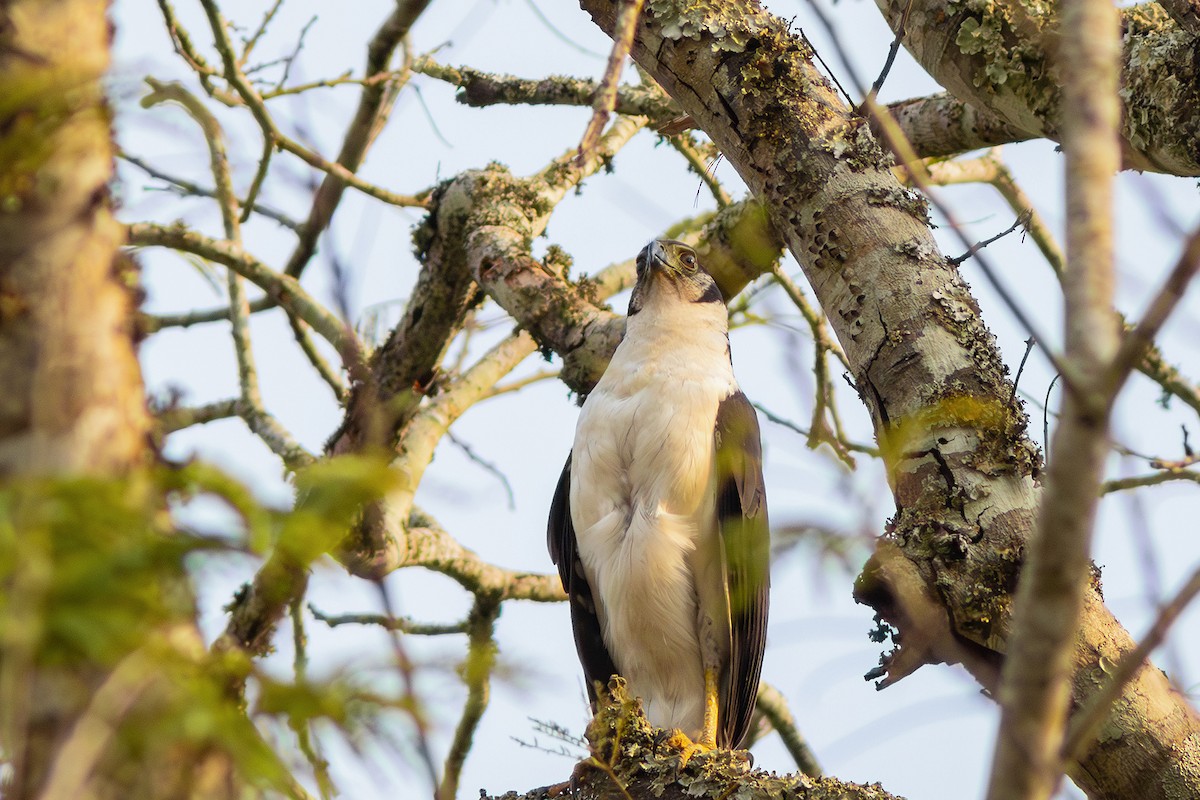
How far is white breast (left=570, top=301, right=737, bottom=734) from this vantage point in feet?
14.0

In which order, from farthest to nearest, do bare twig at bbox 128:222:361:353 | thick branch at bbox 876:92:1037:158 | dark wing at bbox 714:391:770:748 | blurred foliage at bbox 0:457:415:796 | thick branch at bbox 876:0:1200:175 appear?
bare twig at bbox 128:222:361:353, dark wing at bbox 714:391:770:748, thick branch at bbox 876:92:1037:158, thick branch at bbox 876:0:1200:175, blurred foliage at bbox 0:457:415:796

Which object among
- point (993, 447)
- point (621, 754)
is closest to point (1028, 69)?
point (993, 447)

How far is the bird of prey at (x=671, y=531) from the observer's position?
168 inches

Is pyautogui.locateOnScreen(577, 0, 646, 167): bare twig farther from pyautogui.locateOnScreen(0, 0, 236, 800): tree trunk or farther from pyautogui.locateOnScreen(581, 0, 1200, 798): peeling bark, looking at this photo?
pyautogui.locateOnScreen(581, 0, 1200, 798): peeling bark

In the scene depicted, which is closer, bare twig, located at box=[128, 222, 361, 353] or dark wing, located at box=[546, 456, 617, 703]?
bare twig, located at box=[128, 222, 361, 353]

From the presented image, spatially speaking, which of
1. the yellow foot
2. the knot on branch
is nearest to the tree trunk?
the knot on branch

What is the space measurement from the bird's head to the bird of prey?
43 centimetres

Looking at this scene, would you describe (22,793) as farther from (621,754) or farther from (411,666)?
(621,754)

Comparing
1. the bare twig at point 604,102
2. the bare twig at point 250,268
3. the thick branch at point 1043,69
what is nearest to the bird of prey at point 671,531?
the bare twig at point 250,268

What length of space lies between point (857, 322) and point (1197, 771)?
1.26 m

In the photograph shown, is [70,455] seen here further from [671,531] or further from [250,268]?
[250,268]

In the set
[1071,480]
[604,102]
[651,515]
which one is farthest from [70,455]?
[651,515]

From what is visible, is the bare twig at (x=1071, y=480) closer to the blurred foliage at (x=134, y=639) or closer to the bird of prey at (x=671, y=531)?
the blurred foliage at (x=134, y=639)

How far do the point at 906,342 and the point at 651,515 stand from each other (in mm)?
1663
